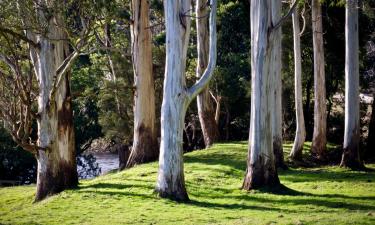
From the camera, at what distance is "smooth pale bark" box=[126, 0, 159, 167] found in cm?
2188

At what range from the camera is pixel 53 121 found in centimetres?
1686

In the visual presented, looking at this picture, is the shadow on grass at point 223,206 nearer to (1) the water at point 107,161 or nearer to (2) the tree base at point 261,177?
(2) the tree base at point 261,177

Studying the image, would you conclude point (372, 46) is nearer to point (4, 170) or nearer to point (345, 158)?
point (345, 158)

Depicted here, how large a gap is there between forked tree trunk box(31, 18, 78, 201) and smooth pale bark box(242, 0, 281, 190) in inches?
212

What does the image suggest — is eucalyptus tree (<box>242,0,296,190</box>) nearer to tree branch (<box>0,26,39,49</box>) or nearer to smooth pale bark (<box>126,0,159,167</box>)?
tree branch (<box>0,26,39,49</box>)

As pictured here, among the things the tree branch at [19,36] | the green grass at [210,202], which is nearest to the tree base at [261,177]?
the green grass at [210,202]

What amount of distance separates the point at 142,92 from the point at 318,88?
7192 mm

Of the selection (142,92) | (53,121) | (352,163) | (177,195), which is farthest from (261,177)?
(142,92)

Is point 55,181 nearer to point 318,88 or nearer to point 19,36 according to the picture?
point 19,36

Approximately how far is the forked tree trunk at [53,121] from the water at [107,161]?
18391 mm

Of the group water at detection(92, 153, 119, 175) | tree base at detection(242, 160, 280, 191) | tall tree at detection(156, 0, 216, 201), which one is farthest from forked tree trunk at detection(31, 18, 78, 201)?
water at detection(92, 153, 119, 175)

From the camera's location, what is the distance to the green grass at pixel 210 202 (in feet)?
39.5

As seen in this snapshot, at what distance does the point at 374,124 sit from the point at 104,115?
12.8 meters

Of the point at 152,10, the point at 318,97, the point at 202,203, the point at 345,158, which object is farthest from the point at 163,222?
the point at 152,10
